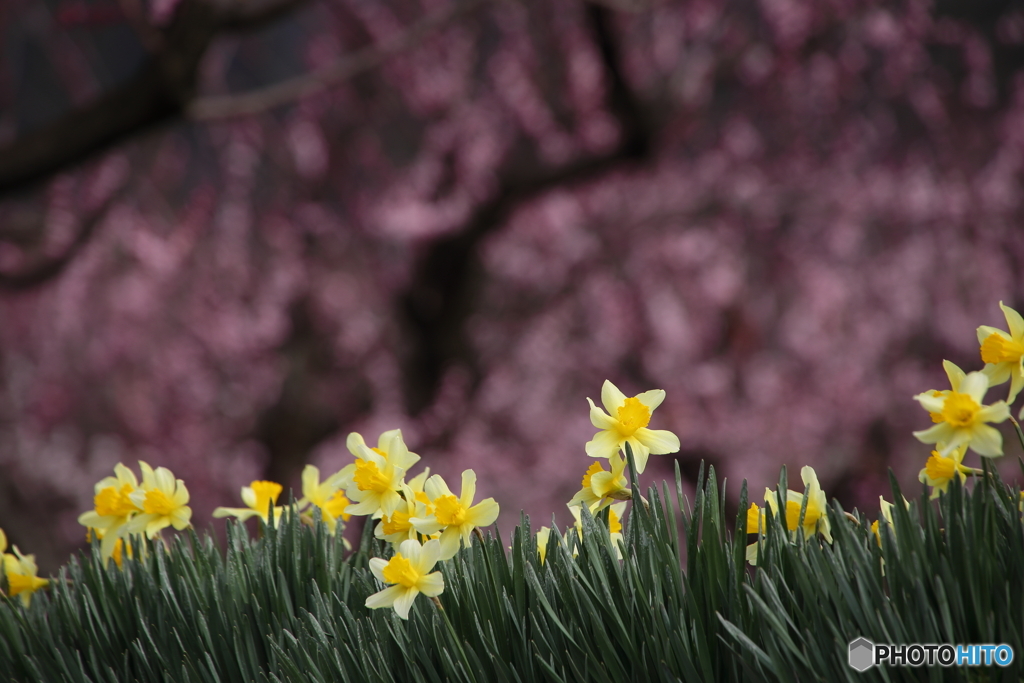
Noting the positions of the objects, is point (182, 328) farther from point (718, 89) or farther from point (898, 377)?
point (898, 377)

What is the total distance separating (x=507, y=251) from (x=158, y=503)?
14.0 ft

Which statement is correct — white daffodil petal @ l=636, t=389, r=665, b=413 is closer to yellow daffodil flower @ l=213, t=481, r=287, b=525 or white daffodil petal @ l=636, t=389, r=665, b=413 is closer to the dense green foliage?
the dense green foliage

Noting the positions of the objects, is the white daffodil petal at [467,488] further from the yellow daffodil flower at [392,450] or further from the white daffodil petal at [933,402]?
the white daffodil petal at [933,402]

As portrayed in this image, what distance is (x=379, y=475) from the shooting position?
1033 millimetres

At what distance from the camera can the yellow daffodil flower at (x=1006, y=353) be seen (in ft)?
3.07

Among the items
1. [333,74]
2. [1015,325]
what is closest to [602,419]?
[1015,325]

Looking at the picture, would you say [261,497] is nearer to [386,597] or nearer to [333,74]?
[386,597]

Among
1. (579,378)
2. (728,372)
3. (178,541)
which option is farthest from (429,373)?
(178,541)

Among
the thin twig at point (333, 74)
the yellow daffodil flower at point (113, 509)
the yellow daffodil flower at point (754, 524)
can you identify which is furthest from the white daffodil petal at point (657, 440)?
the thin twig at point (333, 74)

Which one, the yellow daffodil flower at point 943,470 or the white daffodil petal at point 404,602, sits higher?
the yellow daffodil flower at point 943,470

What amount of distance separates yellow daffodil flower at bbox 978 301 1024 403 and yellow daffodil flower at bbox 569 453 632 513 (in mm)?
461

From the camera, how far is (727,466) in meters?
5.29

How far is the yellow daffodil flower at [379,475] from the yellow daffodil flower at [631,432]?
Answer: 25 cm

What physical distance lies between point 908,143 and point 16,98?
20.5ft
